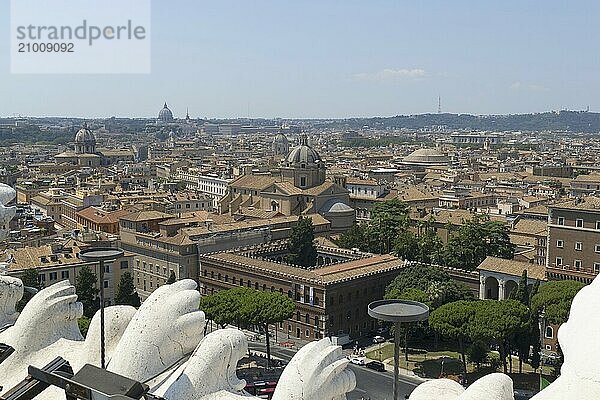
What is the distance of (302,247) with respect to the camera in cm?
4484

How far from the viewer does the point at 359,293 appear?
36.5m

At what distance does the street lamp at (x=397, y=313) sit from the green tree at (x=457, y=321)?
1935 cm

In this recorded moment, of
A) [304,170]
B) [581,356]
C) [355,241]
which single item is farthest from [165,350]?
[304,170]

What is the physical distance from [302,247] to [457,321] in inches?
655

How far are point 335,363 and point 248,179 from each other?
51.8 metres

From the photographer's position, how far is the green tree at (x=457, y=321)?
29.1 meters

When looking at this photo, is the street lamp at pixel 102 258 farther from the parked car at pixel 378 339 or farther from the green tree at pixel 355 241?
the green tree at pixel 355 241

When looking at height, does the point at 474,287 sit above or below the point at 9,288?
below

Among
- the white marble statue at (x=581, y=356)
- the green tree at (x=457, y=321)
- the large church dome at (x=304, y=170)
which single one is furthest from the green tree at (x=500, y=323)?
the large church dome at (x=304, y=170)

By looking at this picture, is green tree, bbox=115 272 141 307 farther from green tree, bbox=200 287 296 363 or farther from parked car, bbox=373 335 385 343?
parked car, bbox=373 335 385 343

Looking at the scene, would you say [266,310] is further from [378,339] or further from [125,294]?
[125,294]

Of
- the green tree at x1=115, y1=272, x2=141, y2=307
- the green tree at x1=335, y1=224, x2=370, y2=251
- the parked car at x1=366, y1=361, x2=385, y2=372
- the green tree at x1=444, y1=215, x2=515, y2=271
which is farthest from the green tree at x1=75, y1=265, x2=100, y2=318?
the green tree at x1=444, y1=215, x2=515, y2=271

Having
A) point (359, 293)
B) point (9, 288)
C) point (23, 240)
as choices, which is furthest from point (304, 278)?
point (9, 288)

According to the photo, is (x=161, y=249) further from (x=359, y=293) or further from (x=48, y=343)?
(x=48, y=343)
